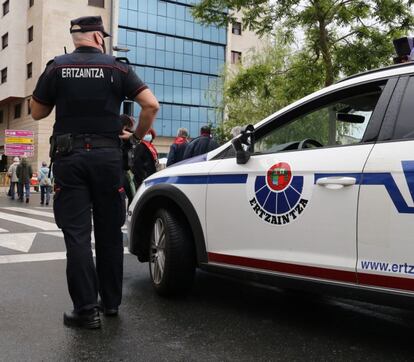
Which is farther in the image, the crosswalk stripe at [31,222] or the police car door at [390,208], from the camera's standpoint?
the crosswalk stripe at [31,222]

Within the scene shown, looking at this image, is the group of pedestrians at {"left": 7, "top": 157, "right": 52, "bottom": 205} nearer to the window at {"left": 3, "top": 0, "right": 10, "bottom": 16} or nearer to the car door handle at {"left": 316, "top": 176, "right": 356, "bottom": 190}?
the car door handle at {"left": 316, "top": 176, "right": 356, "bottom": 190}

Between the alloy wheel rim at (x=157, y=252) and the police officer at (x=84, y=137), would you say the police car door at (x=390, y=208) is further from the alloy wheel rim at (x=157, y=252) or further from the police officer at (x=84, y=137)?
the alloy wheel rim at (x=157, y=252)

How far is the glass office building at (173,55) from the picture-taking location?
41.6m

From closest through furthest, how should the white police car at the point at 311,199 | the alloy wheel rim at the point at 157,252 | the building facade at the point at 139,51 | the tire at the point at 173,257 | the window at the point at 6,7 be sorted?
the white police car at the point at 311,199
the tire at the point at 173,257
the alloy wheel rim at the point at 157,252
the building facade at the point at 139,51
the window at the point at 6,7

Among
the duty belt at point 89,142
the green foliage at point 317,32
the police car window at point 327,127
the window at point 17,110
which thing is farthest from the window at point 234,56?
the duty belt at point 89,142

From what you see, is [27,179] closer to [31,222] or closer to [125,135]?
[31,222]

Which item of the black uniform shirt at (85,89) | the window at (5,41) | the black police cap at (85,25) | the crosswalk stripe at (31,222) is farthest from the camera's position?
the window at (5,41)

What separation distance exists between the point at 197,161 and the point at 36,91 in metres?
1.27

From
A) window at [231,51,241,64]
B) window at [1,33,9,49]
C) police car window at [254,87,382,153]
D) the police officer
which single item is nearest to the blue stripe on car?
police car window at [254,87,382,153]

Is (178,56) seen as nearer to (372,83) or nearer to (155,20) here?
(155,20)

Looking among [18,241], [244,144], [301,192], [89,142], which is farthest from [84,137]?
[18,241]

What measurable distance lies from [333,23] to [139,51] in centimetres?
3108

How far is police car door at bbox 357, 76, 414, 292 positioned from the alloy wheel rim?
1710 mm

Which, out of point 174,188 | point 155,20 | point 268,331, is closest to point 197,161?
point 174,188
